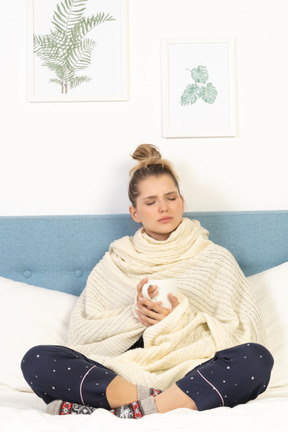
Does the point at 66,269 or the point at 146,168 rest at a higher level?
the point at 146,168

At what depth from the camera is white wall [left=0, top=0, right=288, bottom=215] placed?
2.13 m

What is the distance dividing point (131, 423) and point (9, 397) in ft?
1.80

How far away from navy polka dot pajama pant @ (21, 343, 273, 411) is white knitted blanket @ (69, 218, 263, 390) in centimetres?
13

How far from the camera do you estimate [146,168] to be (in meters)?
1.93

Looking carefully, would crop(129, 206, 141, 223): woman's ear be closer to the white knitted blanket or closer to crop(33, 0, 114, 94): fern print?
the white knitted blanket

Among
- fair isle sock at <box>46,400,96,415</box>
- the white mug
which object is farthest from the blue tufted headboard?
fair isle sock at <box>46,400,96,415</box>

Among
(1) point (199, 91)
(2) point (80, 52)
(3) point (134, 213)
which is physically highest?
(2) point (80, 52)

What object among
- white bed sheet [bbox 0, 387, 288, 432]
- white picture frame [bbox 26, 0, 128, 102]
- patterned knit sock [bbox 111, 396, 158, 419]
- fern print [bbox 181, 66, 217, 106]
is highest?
→ white picture frame [bbox 26, 0, 128, 102]

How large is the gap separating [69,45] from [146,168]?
2.07ft

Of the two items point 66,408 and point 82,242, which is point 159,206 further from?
point 66,408

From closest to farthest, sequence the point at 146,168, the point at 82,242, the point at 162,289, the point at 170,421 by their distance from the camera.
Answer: the point at 170,421 < the point at 162,289 < the point at 146,168 < the point at 82,242

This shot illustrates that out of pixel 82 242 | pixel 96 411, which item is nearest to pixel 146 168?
pixel 82 242

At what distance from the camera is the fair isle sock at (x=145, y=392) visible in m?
1.31

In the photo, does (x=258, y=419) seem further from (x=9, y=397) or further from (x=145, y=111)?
(x=145, y=111)
